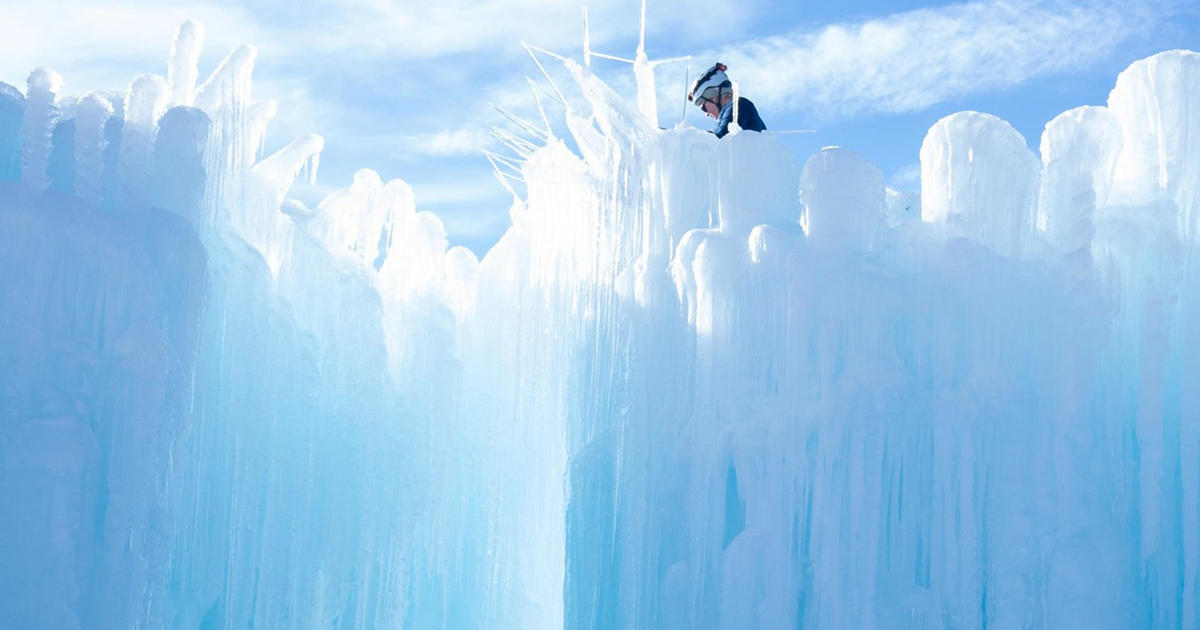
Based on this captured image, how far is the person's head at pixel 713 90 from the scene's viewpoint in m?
9.88

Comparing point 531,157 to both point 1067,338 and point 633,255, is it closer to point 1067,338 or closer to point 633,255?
point 633,255

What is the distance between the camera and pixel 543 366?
10.0 metres

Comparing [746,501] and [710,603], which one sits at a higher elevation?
[746,501]

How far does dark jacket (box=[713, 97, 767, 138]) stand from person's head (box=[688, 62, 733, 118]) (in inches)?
11.9

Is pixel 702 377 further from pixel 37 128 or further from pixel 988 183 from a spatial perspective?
pixel 37 128

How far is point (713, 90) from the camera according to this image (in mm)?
9906

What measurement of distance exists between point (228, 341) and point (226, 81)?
1.98m

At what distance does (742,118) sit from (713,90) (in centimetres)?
55

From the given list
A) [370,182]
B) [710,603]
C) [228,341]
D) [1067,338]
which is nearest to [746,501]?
[710,603]

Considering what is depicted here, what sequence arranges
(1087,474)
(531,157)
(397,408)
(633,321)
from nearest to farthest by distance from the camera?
1. (1087,474)
2. (633,321)
3. (531,157)
4. (397,408)

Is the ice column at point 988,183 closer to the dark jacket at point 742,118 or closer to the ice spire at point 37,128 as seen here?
the dark jacket at point 742,118

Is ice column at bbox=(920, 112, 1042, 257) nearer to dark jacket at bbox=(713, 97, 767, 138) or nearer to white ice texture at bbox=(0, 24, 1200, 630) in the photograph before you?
white ice texture at bbox=(0, 24, 1200, 630)

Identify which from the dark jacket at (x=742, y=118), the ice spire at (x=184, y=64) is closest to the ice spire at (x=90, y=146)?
the ice spire at (x=184, y=64)

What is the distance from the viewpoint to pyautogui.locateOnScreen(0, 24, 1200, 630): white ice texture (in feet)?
23.9
